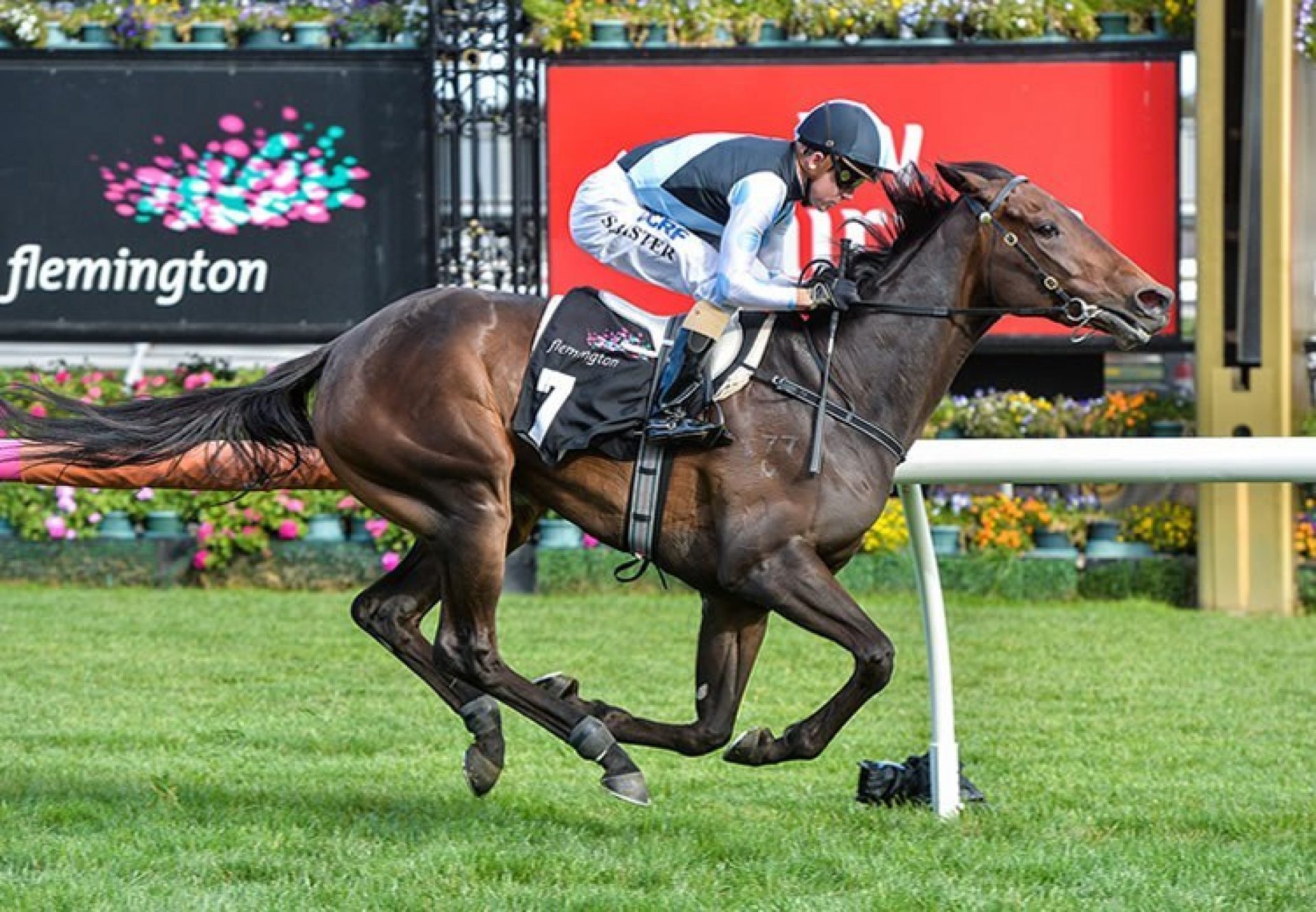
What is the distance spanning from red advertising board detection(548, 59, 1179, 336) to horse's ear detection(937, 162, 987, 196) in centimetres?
522

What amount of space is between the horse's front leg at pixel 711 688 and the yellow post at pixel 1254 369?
18.0 ft

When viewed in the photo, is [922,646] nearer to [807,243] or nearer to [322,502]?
[807,243]

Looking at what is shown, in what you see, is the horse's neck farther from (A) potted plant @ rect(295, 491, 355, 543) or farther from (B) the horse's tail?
(A) potted plant @ rect(295, 491, 355, 543)

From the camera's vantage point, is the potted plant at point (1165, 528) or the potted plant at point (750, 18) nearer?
the potted plant at point (1165, 528)

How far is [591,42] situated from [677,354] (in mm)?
5967

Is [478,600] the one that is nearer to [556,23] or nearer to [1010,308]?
[1010,308]

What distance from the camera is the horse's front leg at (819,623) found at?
13.9ft

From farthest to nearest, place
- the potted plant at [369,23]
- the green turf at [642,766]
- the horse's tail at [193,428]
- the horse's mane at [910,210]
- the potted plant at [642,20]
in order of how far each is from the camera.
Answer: the potted plant at [369,23] → the potted plant at [642,20] → the horse's tail at [193,428] → the horse's mane at [910,210] → the green turf at [642,766]

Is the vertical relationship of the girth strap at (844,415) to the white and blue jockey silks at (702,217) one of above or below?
below

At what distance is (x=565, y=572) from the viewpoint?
33.2 feet

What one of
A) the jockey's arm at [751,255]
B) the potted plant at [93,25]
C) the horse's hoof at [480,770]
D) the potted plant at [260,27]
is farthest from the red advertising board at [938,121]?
the horse's hoof at [480,770]

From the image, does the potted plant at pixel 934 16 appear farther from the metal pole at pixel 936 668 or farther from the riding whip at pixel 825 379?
the metal pole at pixel 936 668

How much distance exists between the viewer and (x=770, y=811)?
16.3 feet

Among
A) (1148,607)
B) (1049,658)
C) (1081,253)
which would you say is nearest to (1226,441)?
(1081,253)
